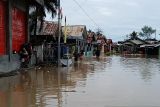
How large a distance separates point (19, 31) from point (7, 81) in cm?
803

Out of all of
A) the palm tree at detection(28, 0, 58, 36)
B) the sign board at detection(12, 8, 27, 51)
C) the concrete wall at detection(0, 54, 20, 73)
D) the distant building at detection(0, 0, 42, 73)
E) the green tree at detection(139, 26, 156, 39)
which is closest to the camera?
the concrete wall at detection(0, 54, 20, 73)

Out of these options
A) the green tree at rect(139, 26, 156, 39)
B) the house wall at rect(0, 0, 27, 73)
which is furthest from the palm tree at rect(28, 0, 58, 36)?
the green tree at rect(139, 26, 156, 39)

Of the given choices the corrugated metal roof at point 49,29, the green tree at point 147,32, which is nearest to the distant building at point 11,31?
the corrugated metal roof at point 49,29

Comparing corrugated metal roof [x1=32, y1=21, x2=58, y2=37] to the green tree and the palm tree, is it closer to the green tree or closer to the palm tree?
Result: the palm tree

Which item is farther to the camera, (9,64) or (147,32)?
(147,32)

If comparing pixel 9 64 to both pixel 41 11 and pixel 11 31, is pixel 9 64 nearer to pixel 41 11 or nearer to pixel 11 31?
pixel 11 31

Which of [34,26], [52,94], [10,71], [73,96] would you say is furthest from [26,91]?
[34,26]

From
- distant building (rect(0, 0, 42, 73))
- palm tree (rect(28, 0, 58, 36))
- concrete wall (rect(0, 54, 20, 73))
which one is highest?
palm tree (rect(28, 0, 58, 36))

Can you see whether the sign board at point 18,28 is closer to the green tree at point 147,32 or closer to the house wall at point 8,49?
the house wall at point 8,49

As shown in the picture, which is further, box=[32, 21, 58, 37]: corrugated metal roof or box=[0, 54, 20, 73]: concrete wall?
box=[32, 21, 58, 37]: corrugated metal roof

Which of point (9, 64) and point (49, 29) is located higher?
point (49, 29)

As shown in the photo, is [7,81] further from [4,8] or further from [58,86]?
[4,8]

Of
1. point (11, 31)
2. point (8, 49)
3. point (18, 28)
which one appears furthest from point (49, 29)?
point (8, 49)

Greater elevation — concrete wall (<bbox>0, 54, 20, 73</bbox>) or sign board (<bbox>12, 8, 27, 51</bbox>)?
sign board (<bbox>12, 8, 27, 51</bbox>)
